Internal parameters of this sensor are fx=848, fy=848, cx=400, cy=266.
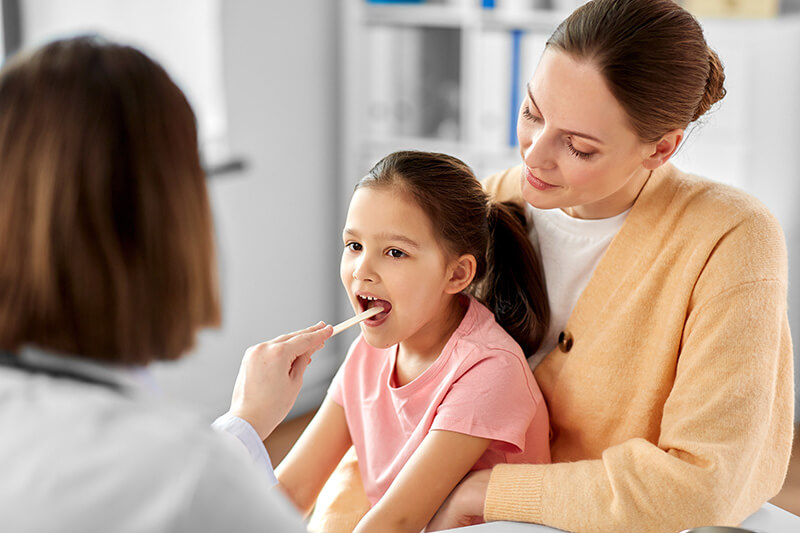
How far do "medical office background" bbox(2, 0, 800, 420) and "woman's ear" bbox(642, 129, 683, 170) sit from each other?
1437mm

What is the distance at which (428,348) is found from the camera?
1343 mm

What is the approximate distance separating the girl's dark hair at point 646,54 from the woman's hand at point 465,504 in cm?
53

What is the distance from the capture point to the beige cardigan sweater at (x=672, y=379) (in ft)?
3.51

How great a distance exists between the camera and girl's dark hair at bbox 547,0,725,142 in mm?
1146

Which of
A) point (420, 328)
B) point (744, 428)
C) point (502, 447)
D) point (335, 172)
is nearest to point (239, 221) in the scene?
point (335, 172)

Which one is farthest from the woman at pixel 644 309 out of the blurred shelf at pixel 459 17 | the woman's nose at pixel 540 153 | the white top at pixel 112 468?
the blurred shelf at pixel 459 17

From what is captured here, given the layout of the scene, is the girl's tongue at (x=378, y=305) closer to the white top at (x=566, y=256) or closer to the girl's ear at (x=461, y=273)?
the girl's ear at (x=461, y=273)

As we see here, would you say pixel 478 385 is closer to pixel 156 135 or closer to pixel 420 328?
pixel 420 328

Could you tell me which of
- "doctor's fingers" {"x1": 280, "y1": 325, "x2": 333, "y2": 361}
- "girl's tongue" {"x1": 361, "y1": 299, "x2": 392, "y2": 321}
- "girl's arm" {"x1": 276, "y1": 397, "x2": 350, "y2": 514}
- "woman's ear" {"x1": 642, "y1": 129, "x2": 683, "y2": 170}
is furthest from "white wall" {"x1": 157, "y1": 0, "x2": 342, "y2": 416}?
"woman's ear" {"x1": 642, "y1": 129, "x2": 683, "y2": 170}

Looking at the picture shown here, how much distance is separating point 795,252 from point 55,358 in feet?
8.64

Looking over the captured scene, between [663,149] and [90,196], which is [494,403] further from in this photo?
[90,196]

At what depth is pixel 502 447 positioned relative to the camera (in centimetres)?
123

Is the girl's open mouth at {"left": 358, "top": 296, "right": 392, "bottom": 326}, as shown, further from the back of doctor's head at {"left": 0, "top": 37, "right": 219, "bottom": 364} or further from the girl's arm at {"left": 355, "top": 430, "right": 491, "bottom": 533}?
the back of doctor's head at {"left": 0, "top": 37, "right": 219, "bottom": 364}

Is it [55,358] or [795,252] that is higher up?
[55,358]
